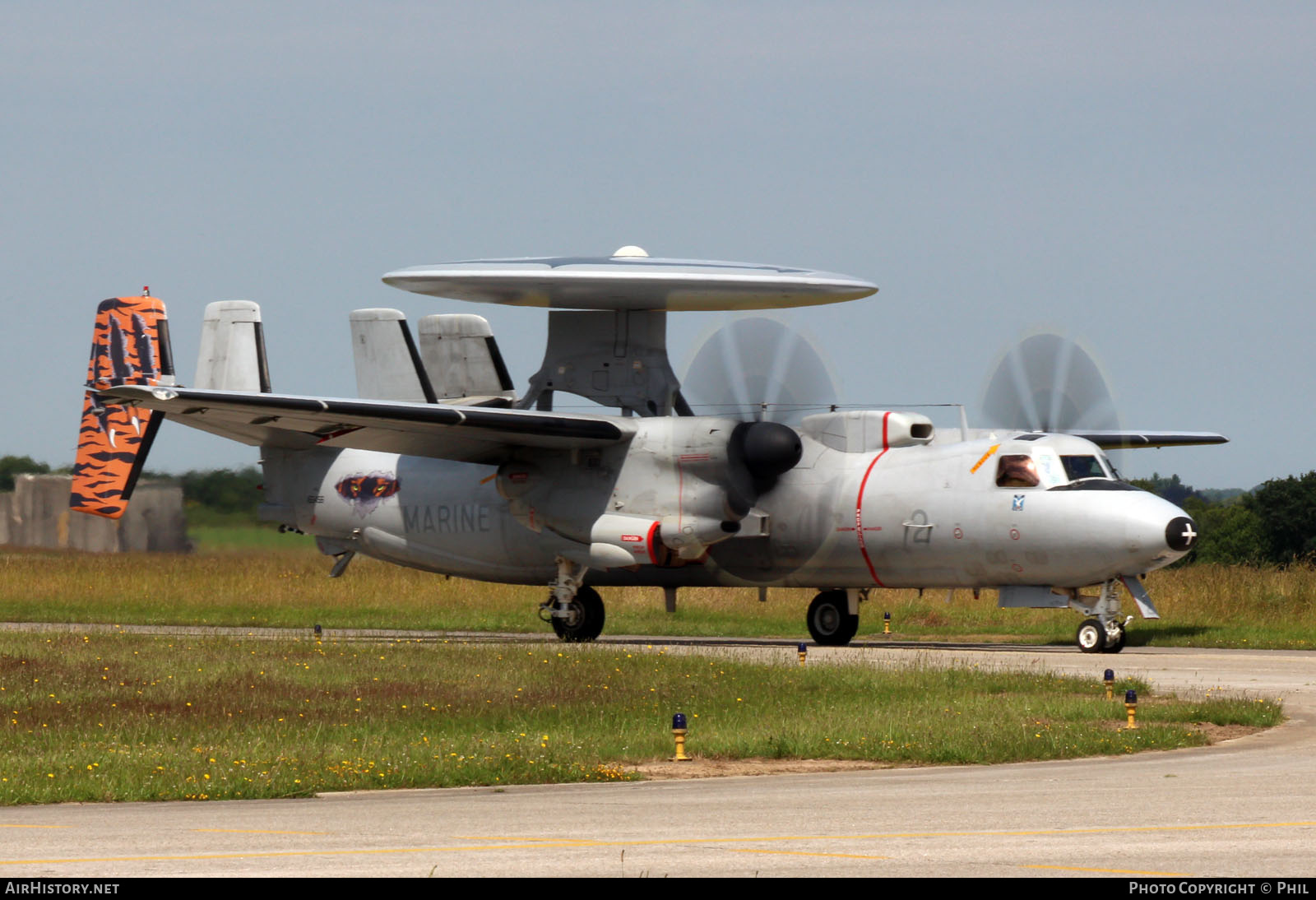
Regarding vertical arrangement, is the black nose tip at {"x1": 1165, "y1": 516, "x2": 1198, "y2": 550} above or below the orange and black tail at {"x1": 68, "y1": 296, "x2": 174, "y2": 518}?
below

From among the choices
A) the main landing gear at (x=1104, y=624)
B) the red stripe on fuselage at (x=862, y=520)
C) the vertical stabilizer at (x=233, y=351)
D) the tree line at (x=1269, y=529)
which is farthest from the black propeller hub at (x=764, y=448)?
the tree line at (x=1269, y=529)

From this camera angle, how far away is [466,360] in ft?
102

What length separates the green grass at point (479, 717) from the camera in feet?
45.2

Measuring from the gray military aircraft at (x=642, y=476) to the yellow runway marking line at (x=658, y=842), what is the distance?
582 inches

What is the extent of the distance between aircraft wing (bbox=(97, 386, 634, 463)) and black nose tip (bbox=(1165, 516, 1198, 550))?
887cm

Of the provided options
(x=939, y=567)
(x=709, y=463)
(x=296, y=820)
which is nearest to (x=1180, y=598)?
(x=939, y=567)

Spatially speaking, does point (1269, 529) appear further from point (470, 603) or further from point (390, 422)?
point (390, 422)

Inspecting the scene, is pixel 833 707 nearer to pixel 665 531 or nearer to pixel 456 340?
pixel 665 531

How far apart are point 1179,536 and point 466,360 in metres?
13.6

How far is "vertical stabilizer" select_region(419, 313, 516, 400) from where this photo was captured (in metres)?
30.9

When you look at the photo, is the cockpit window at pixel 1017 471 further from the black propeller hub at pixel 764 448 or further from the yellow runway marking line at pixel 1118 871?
the yellow runway marking line at pixel 1118 871

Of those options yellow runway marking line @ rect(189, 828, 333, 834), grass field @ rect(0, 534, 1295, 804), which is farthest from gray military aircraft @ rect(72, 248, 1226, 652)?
yellow runway marking line @ rect(189, 828, 333, 834)

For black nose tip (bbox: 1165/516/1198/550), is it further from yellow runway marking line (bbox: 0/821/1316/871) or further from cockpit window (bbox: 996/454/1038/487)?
yellow runway marking line (bbox: 0/821/1316/871)

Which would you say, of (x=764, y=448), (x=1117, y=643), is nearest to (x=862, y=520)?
(x=764, y=448)
